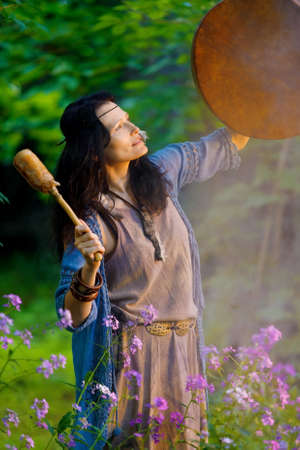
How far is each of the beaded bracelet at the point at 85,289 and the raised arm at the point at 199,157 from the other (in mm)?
605

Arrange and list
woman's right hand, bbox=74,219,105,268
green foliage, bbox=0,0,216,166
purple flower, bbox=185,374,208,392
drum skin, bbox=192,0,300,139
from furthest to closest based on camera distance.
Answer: green foliage, bbox=0,0,216,166 < drum skin, bbox=192,0,300,139 < purple flower, bbox=185,374,208,392 < woman's right hand, bbox=74,219,105,268

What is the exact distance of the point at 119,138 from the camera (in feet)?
6.62

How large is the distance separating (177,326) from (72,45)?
2.44 meters

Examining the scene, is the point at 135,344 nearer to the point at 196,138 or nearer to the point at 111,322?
the point at 111,322

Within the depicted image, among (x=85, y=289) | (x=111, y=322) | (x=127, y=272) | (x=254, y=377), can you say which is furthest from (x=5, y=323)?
(x=254, y=377)

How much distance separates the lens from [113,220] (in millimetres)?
1982

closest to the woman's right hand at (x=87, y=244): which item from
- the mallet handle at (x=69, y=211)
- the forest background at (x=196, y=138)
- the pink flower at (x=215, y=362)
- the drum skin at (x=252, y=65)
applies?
the mallet handle at (x=69, y=211)

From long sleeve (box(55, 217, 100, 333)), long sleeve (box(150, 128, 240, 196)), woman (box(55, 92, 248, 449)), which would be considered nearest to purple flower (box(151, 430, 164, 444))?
woman (box(55, 92, 248, 449))

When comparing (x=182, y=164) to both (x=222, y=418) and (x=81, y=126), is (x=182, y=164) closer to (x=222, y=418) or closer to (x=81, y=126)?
(x=81, y=126)

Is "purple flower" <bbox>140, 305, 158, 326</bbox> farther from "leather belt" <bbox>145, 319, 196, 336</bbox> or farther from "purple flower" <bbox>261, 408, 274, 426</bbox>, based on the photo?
→ "purple flower" <bbox>261, 408, 274, 426</bbox>

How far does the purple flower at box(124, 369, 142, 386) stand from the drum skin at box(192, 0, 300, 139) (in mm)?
915

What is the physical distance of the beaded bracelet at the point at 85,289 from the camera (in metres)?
1.74

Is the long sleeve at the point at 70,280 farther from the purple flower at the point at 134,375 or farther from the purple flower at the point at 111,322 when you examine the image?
the purple flower at the point at 134,375

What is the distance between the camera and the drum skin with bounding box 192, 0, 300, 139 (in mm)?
2158
